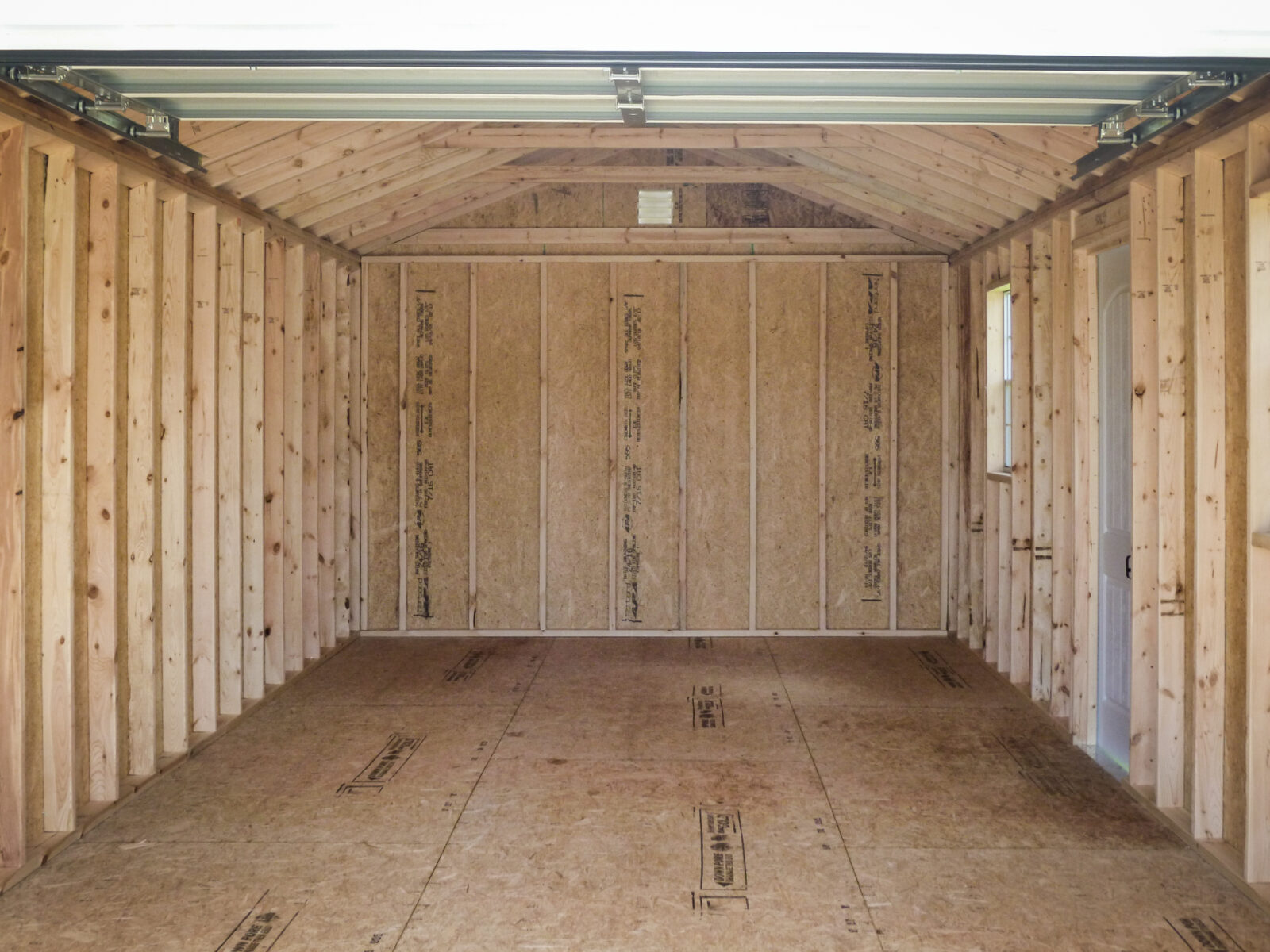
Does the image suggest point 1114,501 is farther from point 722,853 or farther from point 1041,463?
point 722,853

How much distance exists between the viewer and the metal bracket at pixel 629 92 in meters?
2.42

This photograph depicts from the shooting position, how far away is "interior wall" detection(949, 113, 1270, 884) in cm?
313

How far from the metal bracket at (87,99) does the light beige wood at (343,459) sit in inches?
127

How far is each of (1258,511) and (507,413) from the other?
15.5 feet

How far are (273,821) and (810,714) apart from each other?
8.69ft

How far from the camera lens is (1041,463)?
5.18 m

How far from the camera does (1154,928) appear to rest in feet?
9.51

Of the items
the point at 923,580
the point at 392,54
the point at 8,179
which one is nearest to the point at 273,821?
the point at 8,179

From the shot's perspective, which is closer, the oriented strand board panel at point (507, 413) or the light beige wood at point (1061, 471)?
the light beige wood at point (1061, 471)

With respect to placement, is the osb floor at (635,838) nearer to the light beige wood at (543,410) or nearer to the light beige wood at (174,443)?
the light beige wood at (174,443)

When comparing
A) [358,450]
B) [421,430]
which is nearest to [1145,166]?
[421,430]

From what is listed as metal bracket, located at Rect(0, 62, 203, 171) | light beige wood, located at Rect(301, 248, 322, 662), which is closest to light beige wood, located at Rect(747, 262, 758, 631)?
light beige wood, located at Rect(301, 248, 322, 662)

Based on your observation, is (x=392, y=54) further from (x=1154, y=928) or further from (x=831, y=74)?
(x=1154, y=928)

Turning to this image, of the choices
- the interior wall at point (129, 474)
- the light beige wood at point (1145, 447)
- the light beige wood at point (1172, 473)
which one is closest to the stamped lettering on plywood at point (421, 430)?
the interior wall at point (129, 474)
